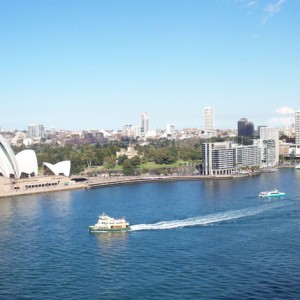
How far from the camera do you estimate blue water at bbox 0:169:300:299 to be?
805cm

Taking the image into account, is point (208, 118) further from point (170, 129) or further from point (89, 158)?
point (89, 158)

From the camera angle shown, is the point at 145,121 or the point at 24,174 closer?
the point at 24,174

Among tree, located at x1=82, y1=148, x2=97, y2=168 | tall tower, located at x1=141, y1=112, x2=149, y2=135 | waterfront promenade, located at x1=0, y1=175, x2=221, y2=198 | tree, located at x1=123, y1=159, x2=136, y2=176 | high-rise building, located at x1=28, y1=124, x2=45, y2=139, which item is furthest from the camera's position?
tall tower, located at x1=141, y1=112, x2=149, y2=135

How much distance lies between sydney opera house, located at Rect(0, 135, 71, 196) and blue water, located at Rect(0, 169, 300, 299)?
8.54ft

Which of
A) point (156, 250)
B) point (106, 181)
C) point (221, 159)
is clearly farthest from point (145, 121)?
point (156, 250)

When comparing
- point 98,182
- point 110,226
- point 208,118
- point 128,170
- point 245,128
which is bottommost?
point 110,226

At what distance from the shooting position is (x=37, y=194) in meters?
19.4

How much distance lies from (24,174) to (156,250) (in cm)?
1230

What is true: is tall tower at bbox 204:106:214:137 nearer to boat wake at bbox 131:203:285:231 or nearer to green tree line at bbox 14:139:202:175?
green tree line at bbox 14:139:202:175

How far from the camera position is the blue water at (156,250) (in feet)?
26.4

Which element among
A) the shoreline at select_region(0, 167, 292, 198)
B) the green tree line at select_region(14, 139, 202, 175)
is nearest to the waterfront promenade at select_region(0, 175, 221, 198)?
the shoreline at select_region(0, 167, 292, 198)

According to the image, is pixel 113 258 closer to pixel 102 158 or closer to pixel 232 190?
pixel 232 190

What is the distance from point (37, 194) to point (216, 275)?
12041 millimetres

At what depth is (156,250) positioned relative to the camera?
10.2 metres
